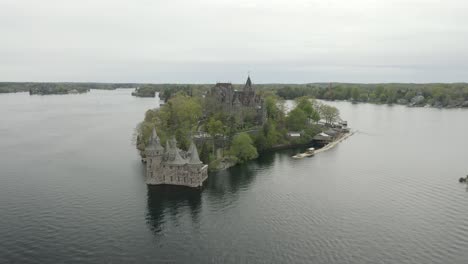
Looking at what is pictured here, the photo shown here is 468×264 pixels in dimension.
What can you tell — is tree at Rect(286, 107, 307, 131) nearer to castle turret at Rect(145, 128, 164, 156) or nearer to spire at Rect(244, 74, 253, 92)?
spire at Rect(244, 74, 253, 92)

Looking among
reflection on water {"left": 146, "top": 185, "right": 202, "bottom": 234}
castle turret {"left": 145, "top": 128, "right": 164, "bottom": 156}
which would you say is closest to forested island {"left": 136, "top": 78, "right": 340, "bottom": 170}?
castle turret {"left": 145, "top": 128, "right": 164, "bottom": 156}

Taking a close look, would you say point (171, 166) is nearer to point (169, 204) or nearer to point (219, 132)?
point (169, 204)

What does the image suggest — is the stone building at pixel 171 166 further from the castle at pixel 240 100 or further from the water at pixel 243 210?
the castle at pixel 240 100

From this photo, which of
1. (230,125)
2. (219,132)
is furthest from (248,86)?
(219,132)

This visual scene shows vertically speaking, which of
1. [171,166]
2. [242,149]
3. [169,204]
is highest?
[171,166]

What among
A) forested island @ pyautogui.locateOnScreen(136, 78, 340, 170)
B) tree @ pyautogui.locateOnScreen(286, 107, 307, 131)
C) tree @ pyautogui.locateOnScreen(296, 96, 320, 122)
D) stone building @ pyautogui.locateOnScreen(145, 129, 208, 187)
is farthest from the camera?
tree @ pyautogui.locateOnScreen(296, 96, 320, 122)

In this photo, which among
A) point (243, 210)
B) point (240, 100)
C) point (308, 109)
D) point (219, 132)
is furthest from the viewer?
point (308, 109)

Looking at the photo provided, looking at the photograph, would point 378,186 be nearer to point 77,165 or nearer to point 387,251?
point 387,251

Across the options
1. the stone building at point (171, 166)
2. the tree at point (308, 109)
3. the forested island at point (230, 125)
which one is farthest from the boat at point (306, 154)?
the stone building at point (171, 166)
